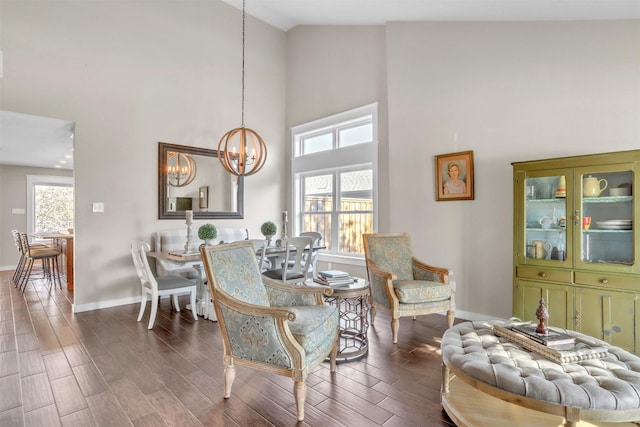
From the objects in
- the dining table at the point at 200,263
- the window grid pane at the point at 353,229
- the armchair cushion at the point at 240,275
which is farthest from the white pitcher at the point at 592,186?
the dining table at the point at 200,263

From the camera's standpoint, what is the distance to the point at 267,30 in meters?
6.07

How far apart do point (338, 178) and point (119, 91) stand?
339cm

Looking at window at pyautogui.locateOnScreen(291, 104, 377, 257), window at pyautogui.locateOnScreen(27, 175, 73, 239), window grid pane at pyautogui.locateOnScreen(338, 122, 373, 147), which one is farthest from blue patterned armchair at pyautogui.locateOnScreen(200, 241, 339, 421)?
window at pyautogui.locateOnScreen(27, 175, 73, 239)

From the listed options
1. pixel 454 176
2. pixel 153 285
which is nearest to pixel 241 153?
pixel 153 285

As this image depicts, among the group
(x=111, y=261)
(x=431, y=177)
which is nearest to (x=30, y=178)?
(x=111, y=261)

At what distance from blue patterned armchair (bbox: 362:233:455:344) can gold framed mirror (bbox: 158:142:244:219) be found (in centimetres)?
281

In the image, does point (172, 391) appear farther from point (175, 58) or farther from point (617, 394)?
point (175, 58)

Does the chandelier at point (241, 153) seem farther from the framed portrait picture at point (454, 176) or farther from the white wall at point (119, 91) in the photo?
the framed portrait picture at point (454, 176)

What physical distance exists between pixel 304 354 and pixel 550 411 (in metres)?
1.24

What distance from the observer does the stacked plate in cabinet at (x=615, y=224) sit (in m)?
2.69

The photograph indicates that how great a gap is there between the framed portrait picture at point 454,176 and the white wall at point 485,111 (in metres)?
0.08

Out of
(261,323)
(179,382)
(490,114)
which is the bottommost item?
(179,382)

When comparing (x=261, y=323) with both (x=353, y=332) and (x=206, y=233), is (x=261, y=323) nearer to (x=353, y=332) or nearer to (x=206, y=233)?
(x=353, y=332)

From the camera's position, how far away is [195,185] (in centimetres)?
516
